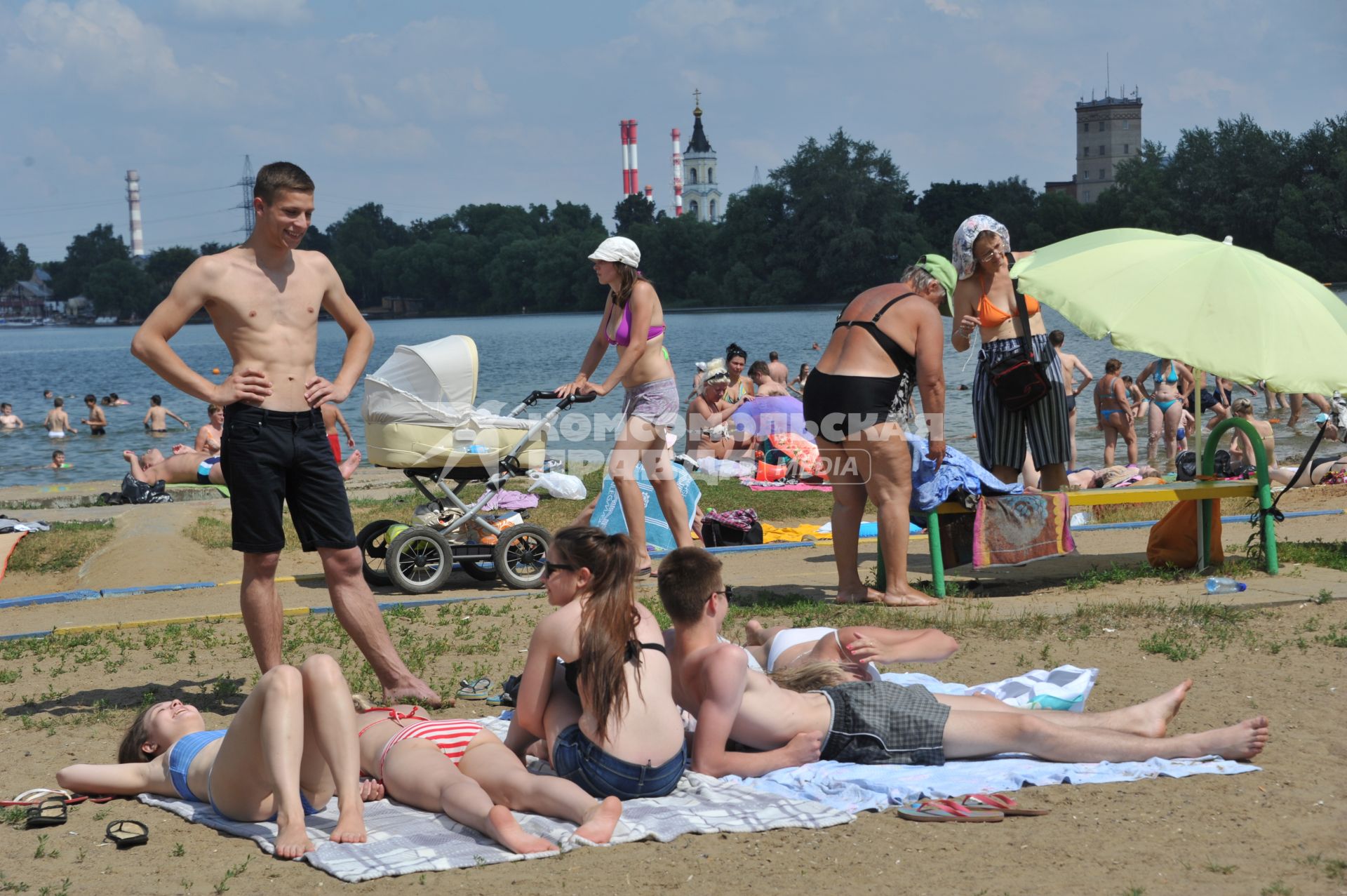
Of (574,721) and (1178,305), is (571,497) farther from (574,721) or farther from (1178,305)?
(574,721)

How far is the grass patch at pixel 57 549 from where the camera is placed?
9961 mm

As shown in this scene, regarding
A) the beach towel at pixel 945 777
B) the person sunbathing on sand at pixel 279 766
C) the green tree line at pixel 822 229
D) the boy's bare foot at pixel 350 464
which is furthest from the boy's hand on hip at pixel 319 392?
the green tree line at pixel 822 229

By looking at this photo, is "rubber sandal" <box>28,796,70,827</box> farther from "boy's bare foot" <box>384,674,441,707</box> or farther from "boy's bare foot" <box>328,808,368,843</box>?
"boy's bare foot" <box>384,674,441,707</box>

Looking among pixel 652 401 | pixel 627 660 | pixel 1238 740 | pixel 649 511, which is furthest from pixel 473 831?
pixel 649 511

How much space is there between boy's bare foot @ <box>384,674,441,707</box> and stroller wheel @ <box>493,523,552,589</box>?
2929 mm

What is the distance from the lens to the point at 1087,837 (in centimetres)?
378

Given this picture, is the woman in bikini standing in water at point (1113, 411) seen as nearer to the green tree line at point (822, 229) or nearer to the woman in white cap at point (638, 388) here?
the woman in white cap at point (638, 388)

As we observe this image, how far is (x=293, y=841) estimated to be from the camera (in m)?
3.79

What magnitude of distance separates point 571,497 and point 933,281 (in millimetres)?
6419

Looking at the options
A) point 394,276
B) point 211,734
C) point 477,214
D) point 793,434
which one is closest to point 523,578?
point 211,734

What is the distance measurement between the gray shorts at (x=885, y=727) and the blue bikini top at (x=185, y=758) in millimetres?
2024

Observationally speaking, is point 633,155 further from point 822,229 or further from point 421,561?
point 421,561

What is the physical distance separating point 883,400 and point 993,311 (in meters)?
1.07

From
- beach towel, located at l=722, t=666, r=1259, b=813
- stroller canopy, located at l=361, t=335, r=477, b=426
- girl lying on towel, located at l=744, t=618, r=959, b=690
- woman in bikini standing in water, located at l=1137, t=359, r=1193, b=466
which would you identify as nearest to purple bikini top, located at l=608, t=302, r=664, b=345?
stroller canopy, located at l=361, t=335, r=477, b=426
